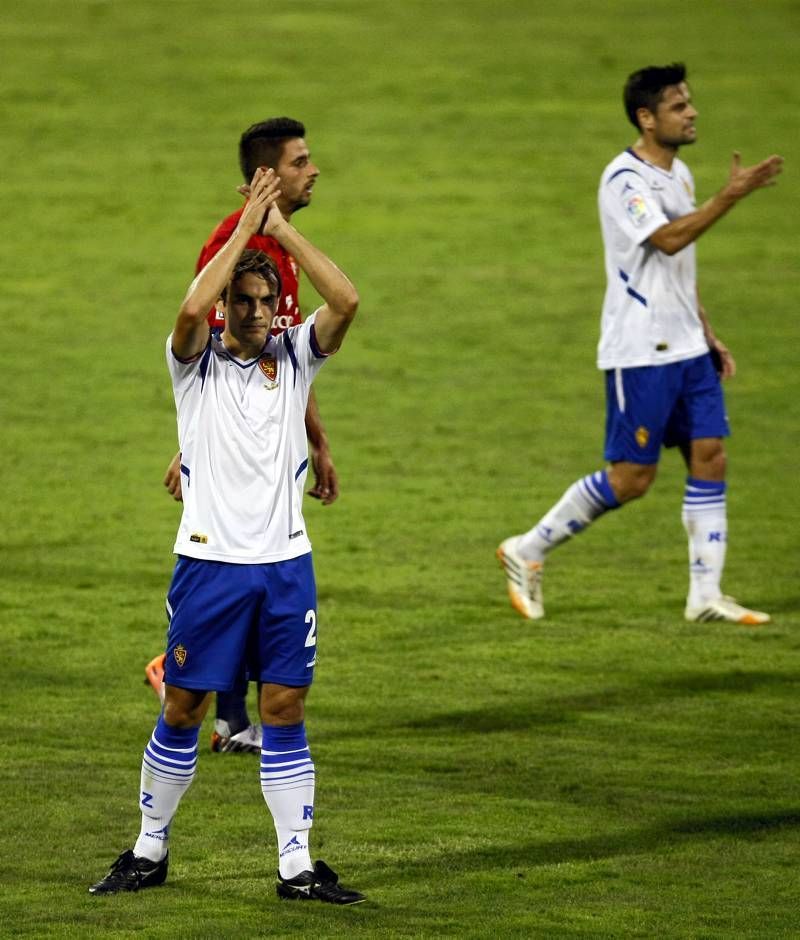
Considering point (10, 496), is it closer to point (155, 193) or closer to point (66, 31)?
point (155, 193)

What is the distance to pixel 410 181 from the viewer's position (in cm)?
2028


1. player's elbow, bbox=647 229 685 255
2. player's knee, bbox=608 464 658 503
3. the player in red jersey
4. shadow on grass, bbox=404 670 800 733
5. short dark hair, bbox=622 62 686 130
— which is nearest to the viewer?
→ the player in red jersey

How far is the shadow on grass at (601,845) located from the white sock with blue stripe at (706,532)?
2736 millimetres

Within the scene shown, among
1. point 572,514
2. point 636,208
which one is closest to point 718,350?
point 636,208

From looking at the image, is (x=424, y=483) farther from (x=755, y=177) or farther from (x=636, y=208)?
(x=755, y=177)

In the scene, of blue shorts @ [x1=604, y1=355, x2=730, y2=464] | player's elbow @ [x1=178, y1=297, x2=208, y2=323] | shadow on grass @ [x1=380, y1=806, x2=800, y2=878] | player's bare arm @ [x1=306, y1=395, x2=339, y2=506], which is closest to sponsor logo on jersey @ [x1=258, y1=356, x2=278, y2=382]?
player's elbow @ [x1=178, y1=297, x2=208, y2=323]

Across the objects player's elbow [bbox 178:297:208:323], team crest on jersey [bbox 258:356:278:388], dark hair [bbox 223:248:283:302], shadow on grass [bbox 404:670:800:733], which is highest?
dark hair [bbox 223:248:283:302]

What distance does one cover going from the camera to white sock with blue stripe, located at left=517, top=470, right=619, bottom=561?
9469 millimetres

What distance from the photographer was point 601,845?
6.43 metres

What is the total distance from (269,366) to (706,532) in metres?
4.04

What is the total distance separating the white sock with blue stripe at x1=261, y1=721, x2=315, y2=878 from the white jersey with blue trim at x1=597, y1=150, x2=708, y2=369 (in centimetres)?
391

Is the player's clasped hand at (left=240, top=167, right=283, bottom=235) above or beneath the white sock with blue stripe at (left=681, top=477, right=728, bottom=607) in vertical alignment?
above

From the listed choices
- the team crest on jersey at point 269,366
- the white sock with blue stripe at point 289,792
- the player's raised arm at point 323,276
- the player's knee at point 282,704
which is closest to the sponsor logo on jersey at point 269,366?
the team crest on jersey at point 269,366

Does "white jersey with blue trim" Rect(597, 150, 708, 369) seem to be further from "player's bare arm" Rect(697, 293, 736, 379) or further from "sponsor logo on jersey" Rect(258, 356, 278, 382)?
"sponsor logo on jersey" Rect(258, 356, 278, 382)
